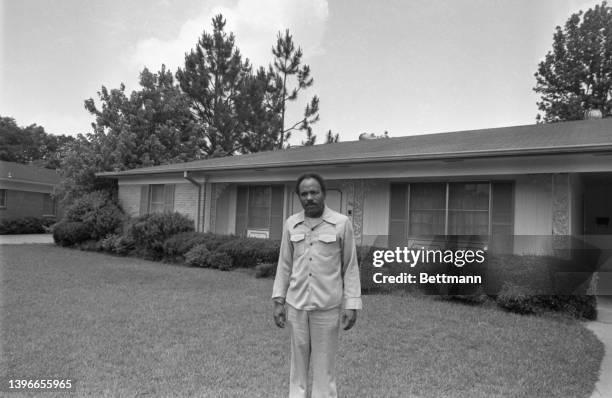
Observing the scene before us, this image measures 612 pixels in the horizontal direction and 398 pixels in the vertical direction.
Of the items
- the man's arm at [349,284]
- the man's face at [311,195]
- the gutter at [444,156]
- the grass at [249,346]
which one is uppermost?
the gutter at [444,156]

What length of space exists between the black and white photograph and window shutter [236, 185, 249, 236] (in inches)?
2.4

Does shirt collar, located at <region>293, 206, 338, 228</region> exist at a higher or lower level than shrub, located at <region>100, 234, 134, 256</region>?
higher

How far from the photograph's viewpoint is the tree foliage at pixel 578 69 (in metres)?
25.3

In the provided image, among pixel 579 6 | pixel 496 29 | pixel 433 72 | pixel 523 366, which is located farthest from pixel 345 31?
pixel 579 6

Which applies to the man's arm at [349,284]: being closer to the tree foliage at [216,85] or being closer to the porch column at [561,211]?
the porch column at [561,211]

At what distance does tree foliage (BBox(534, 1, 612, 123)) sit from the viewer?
25.3m

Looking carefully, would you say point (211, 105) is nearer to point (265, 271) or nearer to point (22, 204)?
point (22, 204)

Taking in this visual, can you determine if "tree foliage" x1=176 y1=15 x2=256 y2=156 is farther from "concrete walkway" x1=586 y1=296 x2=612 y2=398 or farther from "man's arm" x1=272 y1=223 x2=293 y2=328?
"man's arm" x1=272 y1=223 x2=293 y2=328

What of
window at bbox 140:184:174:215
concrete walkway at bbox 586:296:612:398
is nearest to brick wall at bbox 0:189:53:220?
window at bbox 140:184:174:215

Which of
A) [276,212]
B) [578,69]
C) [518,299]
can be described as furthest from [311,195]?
[578,69]

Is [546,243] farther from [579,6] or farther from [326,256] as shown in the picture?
[579,6]

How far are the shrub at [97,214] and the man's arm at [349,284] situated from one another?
14023 millimetres

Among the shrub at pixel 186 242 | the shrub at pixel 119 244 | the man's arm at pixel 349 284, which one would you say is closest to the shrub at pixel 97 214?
the shrub at pixel 119 244

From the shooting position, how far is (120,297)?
24.6 ft
